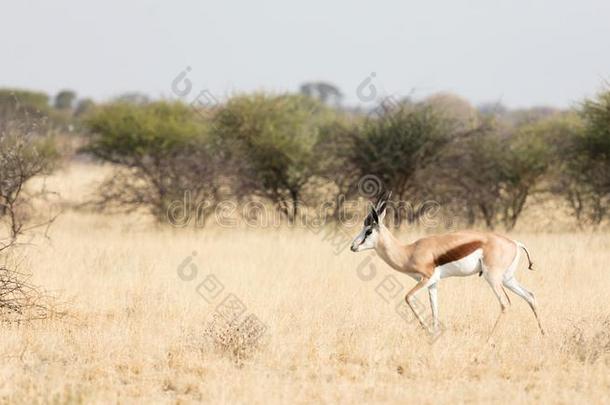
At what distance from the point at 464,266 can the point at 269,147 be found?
449 inches

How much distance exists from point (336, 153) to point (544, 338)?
11.3 m

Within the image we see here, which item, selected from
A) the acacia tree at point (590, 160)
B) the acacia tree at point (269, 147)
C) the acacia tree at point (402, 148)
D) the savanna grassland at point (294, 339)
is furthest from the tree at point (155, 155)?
the acacia tree at point (590, 160)

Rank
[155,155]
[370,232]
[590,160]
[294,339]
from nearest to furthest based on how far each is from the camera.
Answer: [294,339]
[370,232]
[590,160]
[155,155]

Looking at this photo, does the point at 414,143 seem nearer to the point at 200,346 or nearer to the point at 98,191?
the point at 98,191

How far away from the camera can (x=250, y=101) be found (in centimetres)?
2012

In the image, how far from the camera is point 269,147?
758 inches

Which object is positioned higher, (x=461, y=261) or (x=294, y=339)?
(x=461, y=261)

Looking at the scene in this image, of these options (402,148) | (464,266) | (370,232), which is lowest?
(464,266)

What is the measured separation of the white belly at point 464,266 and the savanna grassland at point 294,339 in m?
0.60

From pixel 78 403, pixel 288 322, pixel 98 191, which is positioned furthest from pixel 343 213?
pixel 78 403

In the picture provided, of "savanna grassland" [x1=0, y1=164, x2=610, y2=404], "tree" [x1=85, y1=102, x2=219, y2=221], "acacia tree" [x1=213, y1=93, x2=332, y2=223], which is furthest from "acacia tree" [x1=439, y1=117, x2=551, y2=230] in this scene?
"savanna grassland" [x1=0, y1=164, x2=610, y2=404]

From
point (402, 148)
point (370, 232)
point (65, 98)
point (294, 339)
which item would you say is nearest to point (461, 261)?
point (370, 232)

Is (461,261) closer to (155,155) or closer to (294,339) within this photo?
(294,339)

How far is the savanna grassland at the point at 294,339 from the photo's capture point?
20.7ft
